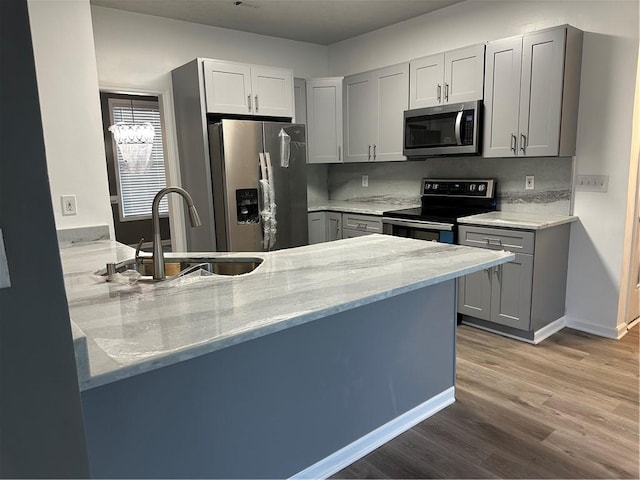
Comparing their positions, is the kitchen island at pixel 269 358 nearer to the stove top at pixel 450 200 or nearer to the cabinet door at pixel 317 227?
the stove top at pixel 450 200

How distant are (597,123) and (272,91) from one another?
8.66 feet

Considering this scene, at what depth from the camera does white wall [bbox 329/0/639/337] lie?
119 inches

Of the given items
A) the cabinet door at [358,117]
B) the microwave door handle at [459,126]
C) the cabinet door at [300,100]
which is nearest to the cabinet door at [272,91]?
the cabinet door at [300,100]

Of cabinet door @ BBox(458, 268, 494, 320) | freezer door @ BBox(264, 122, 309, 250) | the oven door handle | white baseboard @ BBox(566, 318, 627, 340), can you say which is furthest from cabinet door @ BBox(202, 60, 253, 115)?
white baseboard @ BBox(566, 318, 627, 340)

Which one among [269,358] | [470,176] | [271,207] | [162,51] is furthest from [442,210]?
[162,51]

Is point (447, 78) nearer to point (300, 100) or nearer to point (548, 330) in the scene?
point (300, 100)

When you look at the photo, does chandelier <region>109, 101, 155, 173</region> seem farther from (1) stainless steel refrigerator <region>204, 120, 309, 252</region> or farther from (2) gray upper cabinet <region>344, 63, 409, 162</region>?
(2) gray upper cabinet <region>344, 63, 409, 162</region>

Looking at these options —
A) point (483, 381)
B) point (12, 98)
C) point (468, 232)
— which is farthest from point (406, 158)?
point (12, 98)

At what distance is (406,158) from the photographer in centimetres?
406

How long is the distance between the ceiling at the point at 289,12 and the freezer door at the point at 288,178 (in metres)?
0.97

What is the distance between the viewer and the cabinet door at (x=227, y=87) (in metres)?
3.69

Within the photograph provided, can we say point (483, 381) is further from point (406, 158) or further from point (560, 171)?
point (406, 158)

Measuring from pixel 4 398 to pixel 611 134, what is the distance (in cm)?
362

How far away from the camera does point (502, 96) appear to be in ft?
10.9
